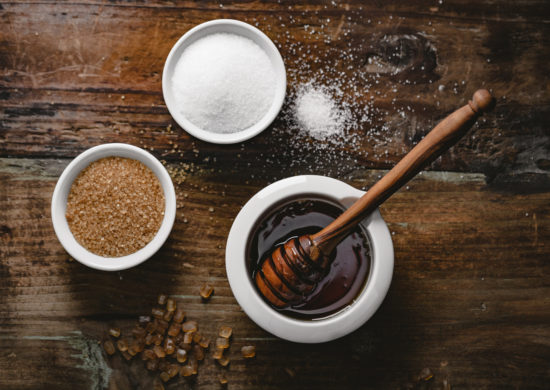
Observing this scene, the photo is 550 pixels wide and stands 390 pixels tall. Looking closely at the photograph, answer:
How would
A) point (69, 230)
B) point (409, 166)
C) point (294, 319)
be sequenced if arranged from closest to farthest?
point (409, 166), point (294, 319), point (69, 230)

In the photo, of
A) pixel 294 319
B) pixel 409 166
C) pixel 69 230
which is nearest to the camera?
pixel 409 166

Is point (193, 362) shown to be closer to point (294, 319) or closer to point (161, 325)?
point (161, 325)

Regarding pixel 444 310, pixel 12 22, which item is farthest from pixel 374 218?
pixel 12 22

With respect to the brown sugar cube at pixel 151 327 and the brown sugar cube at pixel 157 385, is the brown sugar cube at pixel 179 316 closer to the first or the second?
the brown sugar cube at pixel 151 327

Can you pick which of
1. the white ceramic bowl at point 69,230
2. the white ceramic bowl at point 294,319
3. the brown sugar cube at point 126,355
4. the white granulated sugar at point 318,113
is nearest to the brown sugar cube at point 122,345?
the brown sugar cube at point 126,355

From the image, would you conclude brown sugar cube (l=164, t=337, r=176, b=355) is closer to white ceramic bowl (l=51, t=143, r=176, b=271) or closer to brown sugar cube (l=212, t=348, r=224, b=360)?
brown sugar cube (l=212, t=348, r=224, b=360)

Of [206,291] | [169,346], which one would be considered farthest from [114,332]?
[206,291]
